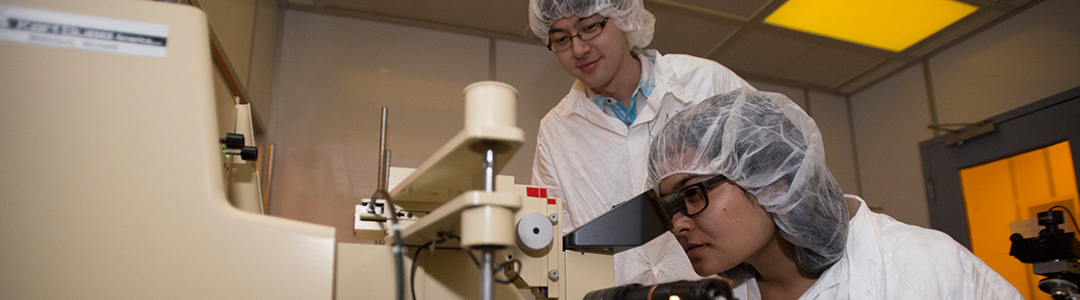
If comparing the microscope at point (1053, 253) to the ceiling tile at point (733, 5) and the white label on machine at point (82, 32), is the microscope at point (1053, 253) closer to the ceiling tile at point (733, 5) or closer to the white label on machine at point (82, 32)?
the ceiling tile at point (733, 5)

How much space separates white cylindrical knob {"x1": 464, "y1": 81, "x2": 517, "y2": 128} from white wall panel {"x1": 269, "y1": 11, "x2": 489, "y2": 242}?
2.40 meters

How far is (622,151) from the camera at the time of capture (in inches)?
70.6

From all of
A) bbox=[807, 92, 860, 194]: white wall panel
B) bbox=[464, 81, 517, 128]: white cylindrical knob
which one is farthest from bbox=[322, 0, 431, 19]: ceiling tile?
bbox=[807, 92, 860, 194]: white wall panel

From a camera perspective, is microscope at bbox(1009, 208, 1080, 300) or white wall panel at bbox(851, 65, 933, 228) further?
A: white wall panel at bbox(851, 65, 933, 228)

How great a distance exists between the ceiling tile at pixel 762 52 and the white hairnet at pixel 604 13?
170 cm

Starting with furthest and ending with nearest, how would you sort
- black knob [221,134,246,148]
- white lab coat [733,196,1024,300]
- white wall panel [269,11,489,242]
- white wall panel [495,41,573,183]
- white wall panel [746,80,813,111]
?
white wall panel [746,80,813,111], white wall panel [495,41,573,183], white wall panel [269,11,489,242], white lab coat [733,196,1024,300], black knob [221,134,246,148]

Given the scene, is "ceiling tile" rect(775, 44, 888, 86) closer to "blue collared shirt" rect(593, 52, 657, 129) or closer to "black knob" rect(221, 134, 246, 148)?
"blue collared shirt" rect(593, 52, 657, 129)

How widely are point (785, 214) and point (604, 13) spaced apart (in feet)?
Result: 2.68

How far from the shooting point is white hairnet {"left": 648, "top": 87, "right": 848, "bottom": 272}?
3.53ft

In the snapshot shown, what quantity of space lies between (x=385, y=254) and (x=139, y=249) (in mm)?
348

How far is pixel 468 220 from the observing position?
2.10ft

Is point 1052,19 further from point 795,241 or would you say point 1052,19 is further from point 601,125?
point 795,241

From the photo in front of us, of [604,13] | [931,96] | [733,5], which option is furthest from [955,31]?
[604,13]

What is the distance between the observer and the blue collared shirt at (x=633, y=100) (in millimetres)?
1813
